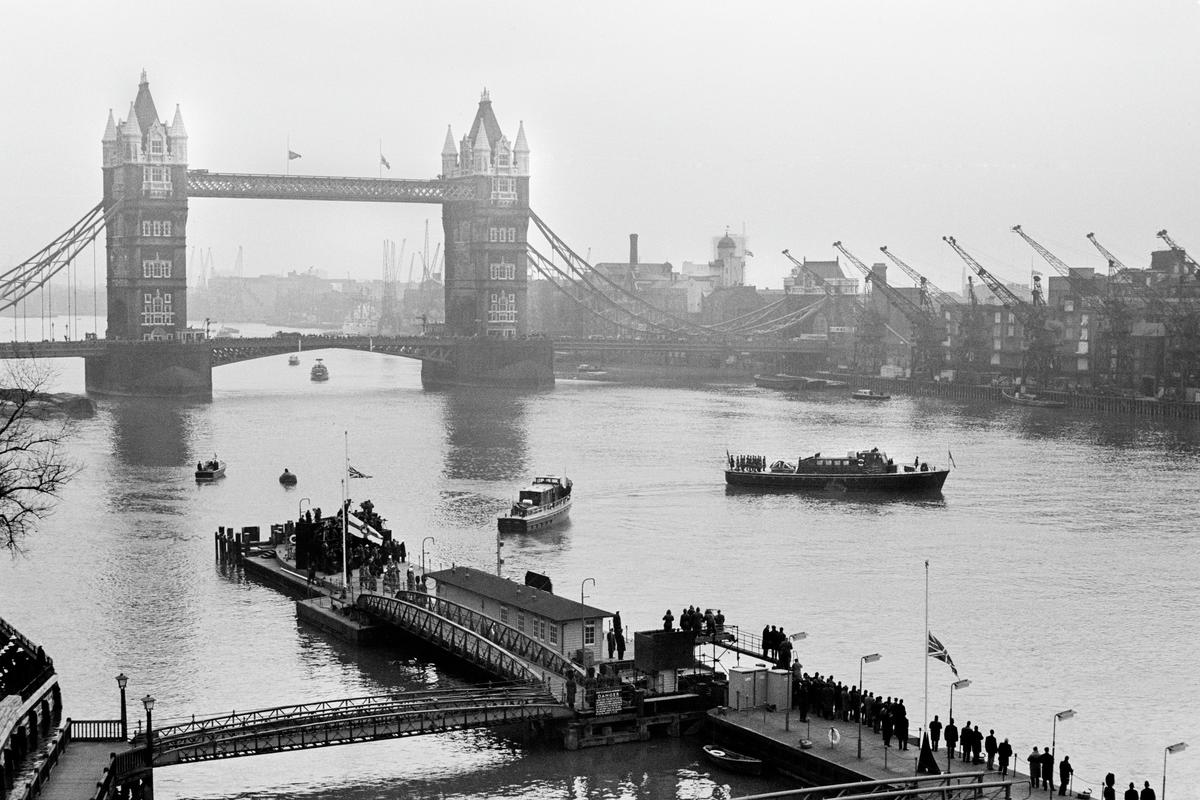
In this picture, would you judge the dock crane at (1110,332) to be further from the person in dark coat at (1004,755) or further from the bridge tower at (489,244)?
the person in dark coat at (1004,755)

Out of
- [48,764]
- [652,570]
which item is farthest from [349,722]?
[652,570]

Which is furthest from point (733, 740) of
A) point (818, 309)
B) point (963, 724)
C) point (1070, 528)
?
point (818, 309)

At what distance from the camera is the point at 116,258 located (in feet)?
414

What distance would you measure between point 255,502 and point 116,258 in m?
64.3

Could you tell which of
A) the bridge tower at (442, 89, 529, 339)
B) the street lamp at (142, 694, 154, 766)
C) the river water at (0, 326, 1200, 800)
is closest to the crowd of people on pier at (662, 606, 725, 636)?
the river water at (0, 326, 1200, 800)

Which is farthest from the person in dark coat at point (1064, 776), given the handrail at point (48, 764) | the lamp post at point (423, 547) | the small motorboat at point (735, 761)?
the lamp post at point (423, 547)

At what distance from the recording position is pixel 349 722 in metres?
31.2

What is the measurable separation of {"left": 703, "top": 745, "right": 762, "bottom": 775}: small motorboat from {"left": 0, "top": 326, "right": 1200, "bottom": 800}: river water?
0.82 feet

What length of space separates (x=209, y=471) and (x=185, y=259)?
5719cm

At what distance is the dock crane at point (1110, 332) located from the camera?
12594 cm

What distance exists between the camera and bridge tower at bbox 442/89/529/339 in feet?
452

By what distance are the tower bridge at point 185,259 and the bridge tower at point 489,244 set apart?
0.08 meters

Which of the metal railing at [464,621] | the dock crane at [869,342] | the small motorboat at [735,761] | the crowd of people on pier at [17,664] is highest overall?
the dock crane at [869,342]

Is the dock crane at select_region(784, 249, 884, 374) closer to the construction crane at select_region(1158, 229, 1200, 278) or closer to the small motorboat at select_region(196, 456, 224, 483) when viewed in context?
the construction crane at select_region(1158, 229, 1200, 278)
